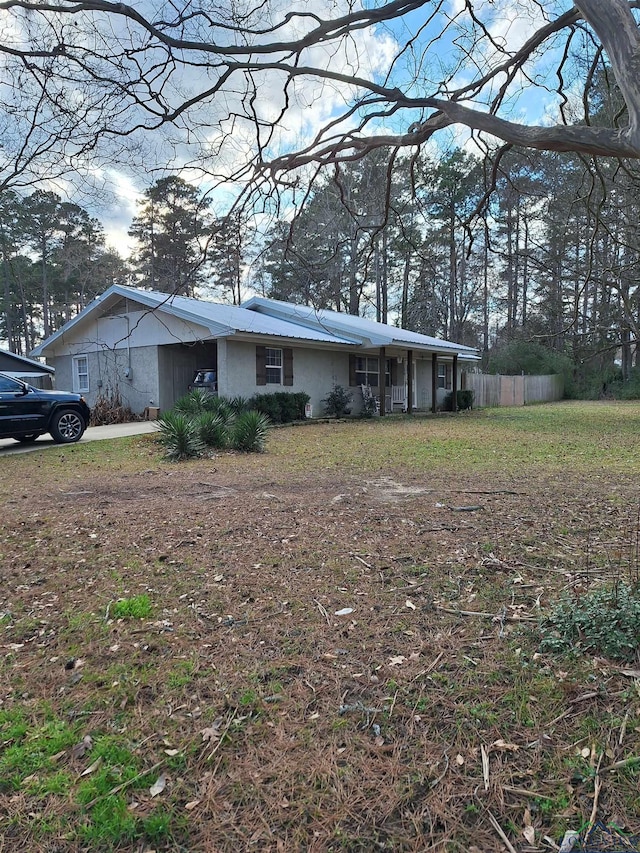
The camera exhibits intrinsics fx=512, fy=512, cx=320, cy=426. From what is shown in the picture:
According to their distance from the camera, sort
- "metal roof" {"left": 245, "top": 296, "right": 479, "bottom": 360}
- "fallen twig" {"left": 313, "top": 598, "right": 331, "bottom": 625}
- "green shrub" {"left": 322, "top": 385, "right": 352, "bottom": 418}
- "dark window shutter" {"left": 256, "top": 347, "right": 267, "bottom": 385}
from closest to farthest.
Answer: "fallen twig" {"left": 313, "top": 598, "right": 331, "bottom": 625}
"dark window shutter" {"left": 256, "top": 347, "right": 267, "bottom": 385}
"metal roof" {"left": 245, "top": 296, "right": 479, "bottom": 360}
"green shrub" {"left": 322, "top": 385, "right": 352, "bottom": 418}

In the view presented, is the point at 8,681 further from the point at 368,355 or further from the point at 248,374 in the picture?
the point at 368,355

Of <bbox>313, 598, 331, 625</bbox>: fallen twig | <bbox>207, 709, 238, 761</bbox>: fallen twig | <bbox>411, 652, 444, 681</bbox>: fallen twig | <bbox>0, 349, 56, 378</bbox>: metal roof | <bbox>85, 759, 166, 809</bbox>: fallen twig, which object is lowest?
<bbox>85, 759, 166, 809</bbox>: fallen twig

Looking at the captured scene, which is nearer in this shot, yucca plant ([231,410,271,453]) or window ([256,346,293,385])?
yucca plant ([231,410,271,453])

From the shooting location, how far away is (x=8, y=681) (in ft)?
7.99

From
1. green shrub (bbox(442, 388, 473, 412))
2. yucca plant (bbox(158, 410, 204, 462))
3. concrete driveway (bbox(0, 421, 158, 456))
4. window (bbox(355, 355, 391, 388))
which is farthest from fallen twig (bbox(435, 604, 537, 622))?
green shrub (bbox(442, 388, 473, 412))

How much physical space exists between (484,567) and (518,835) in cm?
210

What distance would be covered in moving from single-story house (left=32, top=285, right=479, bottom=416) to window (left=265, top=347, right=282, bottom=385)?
31 mm

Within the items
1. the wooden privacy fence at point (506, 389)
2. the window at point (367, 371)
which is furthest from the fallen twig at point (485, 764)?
the wooden privacy fence at point (506, 389)

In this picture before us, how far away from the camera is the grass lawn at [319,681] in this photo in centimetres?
166

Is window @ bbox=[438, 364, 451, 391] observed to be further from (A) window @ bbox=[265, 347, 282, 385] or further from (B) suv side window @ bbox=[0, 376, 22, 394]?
(B) suv side window @ bbox=[0, 376, 22, 394]

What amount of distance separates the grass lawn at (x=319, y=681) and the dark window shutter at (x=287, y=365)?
11.5 meters

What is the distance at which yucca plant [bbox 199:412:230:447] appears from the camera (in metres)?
10.0

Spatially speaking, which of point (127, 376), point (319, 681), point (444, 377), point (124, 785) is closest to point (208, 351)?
point (127, 376)

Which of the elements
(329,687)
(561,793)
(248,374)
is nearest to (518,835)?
(561,793)
